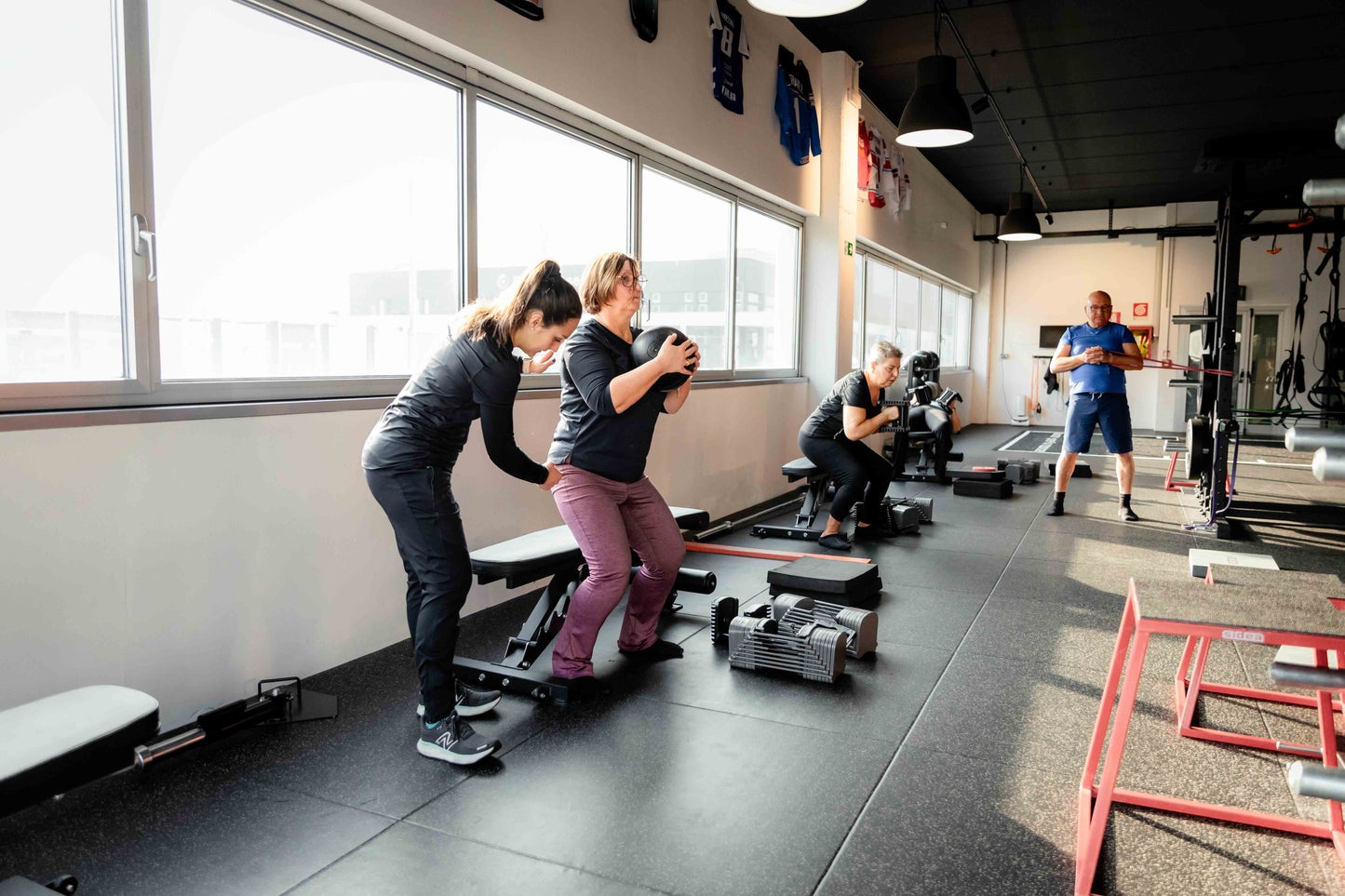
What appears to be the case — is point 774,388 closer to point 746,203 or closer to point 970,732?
point 746,203

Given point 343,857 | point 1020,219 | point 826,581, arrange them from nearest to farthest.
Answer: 1. point 343,857
2. point 826,581
3. point 1020,219

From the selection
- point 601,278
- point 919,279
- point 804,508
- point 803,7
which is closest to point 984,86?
point 804,508

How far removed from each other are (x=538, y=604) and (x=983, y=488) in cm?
494

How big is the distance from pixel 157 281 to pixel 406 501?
1.01 metres

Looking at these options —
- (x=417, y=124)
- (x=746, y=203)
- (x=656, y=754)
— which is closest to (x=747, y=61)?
(x=746, y=203)

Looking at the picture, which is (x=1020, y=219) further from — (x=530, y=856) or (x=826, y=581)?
(x=530, y=856)

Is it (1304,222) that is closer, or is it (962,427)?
(1304,222)

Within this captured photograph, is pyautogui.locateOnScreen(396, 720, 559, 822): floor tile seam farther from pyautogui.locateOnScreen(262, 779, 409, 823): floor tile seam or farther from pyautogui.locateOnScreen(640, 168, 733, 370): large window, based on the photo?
pyautogui.locateOnScreen(640, 168, 733, 370): large window

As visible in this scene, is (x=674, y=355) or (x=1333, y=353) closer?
(x=674, y=355)

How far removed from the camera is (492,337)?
2469 millimetres

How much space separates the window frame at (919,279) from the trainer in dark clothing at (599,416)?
240 inches

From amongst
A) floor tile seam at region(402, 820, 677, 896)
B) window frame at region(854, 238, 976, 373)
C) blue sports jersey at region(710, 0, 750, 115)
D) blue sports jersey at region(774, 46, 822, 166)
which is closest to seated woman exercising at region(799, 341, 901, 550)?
blue sports jersey at region(710, 0, 750, 115)

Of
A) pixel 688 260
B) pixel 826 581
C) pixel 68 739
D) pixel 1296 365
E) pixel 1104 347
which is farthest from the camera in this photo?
pixel 1296 365

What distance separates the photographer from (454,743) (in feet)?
7.99
